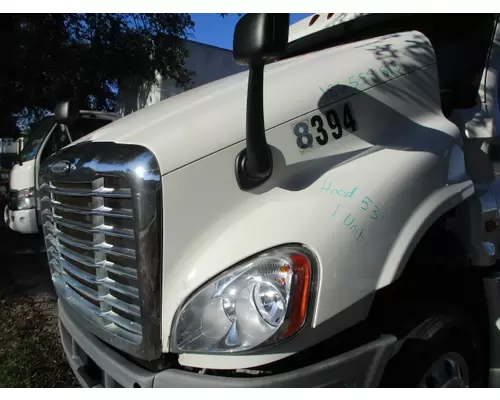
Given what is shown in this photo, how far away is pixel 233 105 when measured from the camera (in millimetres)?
2225

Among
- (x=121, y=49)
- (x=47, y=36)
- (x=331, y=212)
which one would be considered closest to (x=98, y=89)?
(x=121, y=49)

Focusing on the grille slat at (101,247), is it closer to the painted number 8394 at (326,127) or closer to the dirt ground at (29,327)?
the painted number 8394 at (326,127)

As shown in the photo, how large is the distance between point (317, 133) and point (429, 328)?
3.28ft

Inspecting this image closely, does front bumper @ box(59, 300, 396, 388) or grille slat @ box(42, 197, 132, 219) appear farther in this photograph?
grille slat @ box(42, 197, 132, 219)

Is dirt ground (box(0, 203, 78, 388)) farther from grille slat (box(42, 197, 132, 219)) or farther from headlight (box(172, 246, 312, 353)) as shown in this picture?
headlight (box(172, 246, 312, 353))

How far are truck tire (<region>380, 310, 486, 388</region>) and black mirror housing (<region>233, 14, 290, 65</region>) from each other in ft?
4.19

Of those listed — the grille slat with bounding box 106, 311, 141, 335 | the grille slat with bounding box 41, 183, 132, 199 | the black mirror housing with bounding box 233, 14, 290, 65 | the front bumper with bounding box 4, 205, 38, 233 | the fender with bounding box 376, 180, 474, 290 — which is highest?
the black mirror housing with bounding box 233, 14, 290, 65

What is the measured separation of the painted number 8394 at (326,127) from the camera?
2.16m

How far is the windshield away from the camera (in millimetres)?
6664

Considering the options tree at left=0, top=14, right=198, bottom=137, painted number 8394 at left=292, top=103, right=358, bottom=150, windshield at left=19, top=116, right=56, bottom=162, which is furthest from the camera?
tree at left=0, top=14, right=198, bottom=137

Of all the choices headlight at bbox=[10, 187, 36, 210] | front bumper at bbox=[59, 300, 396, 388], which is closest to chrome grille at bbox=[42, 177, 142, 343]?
front bumper at bbox=[59, 300, 396, 388]

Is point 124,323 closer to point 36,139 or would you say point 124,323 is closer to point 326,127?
point 326,127

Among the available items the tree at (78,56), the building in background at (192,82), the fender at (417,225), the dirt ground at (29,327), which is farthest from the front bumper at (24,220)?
the fender at (417,225)

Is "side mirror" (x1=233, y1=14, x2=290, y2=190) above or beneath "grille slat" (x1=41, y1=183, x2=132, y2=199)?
above
